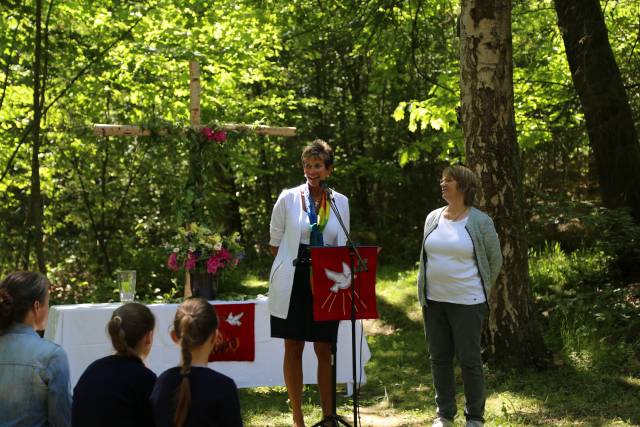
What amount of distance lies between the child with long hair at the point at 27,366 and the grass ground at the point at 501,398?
244cm

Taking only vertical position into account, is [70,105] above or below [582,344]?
above

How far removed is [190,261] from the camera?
221 inches

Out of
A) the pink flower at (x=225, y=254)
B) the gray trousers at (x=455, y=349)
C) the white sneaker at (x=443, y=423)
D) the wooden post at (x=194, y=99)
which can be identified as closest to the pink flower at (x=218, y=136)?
the wooden post at (x=194, y=99)

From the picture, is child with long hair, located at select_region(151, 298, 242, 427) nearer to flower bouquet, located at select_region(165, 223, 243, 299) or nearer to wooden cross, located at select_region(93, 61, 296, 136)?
flower bouquet, located at select_region(165, 223, 243, 299)

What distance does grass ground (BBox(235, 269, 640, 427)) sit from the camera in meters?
5.23

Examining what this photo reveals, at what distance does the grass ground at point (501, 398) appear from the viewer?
17.2ft

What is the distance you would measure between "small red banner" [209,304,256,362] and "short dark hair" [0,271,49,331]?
2.71 meters

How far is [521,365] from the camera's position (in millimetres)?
6324

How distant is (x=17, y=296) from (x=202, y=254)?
101 inches

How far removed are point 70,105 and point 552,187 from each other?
8.54m

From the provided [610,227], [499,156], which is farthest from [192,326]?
[610,227]

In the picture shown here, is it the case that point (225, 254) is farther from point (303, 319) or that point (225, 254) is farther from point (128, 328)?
point (128, 328)

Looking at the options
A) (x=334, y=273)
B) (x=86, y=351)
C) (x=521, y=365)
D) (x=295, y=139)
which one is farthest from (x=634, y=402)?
(x=295, y=139)

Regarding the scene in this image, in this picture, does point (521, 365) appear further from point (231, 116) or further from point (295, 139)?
point (295, 139)
